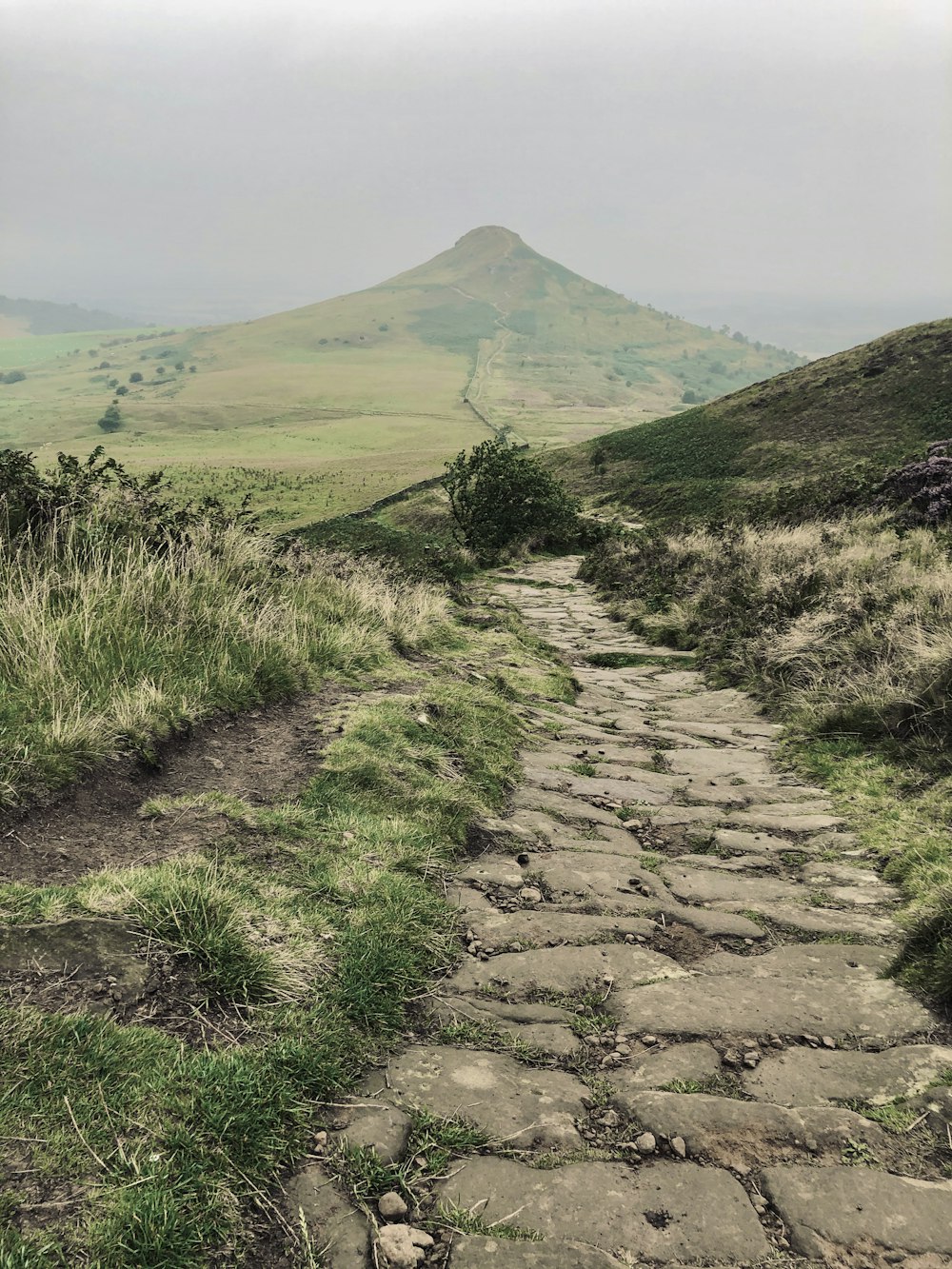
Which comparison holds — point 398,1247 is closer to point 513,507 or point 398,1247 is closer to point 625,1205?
point 625,1205

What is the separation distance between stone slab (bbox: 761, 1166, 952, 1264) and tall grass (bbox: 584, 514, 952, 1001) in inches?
47.9

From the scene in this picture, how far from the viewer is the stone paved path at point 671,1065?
2.27 m

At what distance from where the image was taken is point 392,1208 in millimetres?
2301

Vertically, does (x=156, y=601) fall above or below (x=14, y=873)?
above

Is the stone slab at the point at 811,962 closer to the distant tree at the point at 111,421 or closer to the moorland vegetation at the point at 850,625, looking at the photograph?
the moorland vegetation at the point at 850,625

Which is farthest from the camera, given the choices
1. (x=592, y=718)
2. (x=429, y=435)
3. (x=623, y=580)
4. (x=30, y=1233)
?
(x=429, y=435)

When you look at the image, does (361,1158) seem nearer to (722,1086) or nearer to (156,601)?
Answer: (722,1086)

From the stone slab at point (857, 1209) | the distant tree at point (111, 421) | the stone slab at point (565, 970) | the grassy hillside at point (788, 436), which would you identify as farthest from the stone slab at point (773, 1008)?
the distant tree at point (111, 421)

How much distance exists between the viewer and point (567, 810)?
5738 millimetres

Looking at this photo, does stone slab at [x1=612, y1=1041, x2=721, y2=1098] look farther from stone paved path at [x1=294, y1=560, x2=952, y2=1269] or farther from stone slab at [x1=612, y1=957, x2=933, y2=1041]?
stone slab at [x1=612, y1=957, x2=933, y2=1041]

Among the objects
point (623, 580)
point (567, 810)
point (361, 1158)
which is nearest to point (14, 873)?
point (361, 1158)

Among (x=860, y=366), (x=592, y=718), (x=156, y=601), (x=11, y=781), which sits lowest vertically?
(x=592, y=718)

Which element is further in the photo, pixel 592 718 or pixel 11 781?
pixel 592 718

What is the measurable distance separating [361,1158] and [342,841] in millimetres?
2072
